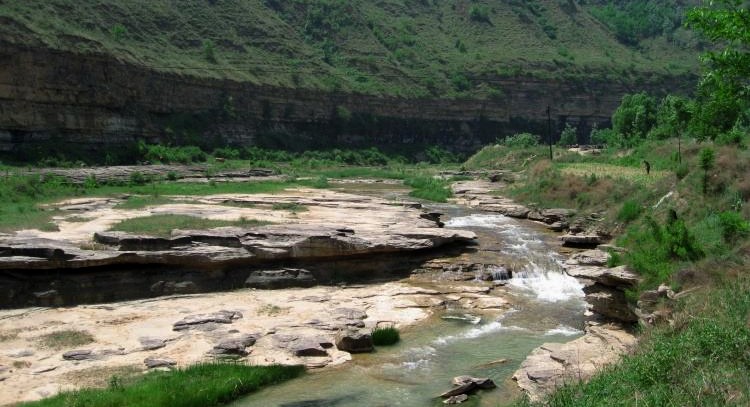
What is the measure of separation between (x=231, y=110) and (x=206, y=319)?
56.7 metres

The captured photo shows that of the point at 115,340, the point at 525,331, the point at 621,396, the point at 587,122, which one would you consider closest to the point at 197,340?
the point at 115,340

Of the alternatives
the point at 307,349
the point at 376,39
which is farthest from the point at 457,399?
the point at 376,39

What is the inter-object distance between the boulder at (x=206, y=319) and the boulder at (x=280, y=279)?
110 inches

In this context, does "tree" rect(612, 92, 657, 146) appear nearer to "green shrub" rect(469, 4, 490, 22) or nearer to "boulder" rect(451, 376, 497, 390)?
"boulder" rect(451, 376, 497, 390)

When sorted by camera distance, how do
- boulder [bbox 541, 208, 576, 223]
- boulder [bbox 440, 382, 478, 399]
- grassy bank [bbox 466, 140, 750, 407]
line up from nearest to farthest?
grassy bank [bbox 466, 140, 750, 407] → boulder [bbox 440, 382, 478, 399] → boulder [bbox 541, 208, 576, 223]

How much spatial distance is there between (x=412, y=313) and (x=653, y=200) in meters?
12.5

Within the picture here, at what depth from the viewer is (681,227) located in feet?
52.6

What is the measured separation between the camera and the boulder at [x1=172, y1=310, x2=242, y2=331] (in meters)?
15.6

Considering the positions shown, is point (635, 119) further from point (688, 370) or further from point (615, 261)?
point (688, 370)

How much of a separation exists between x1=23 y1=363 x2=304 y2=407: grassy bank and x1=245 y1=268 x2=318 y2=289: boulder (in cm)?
658

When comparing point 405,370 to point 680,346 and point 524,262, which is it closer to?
point 680,346

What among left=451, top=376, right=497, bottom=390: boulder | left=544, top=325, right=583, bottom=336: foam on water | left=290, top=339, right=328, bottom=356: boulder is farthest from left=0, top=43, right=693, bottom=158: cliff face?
left=451, top=376, right=497, bottom=390: boulder

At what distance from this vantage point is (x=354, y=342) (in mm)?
14414

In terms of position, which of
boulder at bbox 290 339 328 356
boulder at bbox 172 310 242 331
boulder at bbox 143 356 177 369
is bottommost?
boulder at bbox 290 339 328 356
